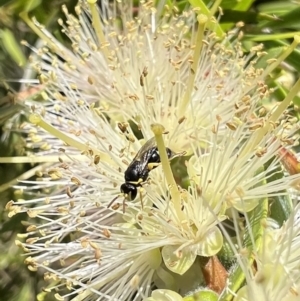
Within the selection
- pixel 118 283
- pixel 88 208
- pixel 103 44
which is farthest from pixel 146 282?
pixel 103 44

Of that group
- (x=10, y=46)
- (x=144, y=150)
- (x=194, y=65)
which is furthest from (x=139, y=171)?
(x=10, y=46)

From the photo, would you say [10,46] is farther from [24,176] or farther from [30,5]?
[24,176]

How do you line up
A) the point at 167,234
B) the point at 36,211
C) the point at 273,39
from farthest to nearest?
the point at 273,39, the point at 36,211, the point at 167,234

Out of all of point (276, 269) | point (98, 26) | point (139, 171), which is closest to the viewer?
point (276, 269)

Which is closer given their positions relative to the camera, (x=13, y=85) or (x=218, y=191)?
(x=218, y=191)

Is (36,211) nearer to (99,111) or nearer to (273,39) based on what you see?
(99,111)

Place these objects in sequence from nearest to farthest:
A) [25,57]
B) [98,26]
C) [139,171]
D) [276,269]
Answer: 1. [276,269]
2. [139,171]
3. [98,26]
4. [25,57]

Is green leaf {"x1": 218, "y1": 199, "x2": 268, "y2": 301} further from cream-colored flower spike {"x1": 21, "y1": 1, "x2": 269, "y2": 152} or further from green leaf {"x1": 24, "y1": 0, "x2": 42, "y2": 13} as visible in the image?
green leaf {"x1": 24, "y1": 0, "x2": 42, "y2": 13}
